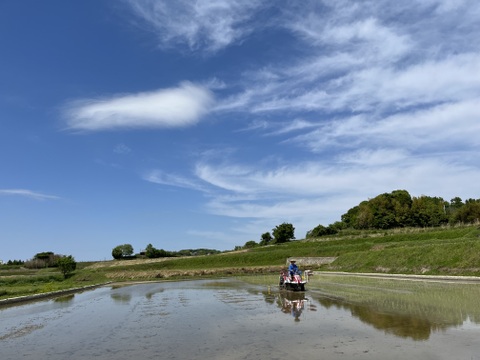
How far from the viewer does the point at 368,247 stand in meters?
56.2

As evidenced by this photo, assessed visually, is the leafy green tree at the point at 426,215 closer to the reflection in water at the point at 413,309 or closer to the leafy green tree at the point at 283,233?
the leafy green tree at the point at 283,233

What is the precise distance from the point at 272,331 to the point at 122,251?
102182 millimetres

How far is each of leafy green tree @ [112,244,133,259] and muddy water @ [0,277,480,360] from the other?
91112 mm

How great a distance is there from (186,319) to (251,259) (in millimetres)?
54429

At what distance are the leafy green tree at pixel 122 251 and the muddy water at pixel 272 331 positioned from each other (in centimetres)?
9111

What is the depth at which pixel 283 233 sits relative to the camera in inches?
4031

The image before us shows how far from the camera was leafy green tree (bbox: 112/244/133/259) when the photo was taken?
353 feet

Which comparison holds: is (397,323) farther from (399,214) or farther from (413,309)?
(399,214)

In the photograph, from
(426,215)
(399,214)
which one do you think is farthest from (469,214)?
(399,214)

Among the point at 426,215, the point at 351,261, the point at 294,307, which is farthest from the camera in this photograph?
the point at 426,215

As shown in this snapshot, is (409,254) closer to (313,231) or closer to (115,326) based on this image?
(115,326)

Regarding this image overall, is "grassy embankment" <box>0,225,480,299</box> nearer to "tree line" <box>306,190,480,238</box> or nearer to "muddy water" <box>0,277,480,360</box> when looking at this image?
"muddy water" <box>0,277,480,360</box>

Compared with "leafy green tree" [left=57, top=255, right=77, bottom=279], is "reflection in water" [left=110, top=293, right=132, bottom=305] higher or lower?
lower

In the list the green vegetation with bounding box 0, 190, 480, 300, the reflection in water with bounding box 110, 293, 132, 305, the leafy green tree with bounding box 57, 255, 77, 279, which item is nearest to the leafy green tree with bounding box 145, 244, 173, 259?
the green vegetation with bounding box 0, 190, 480, 300
